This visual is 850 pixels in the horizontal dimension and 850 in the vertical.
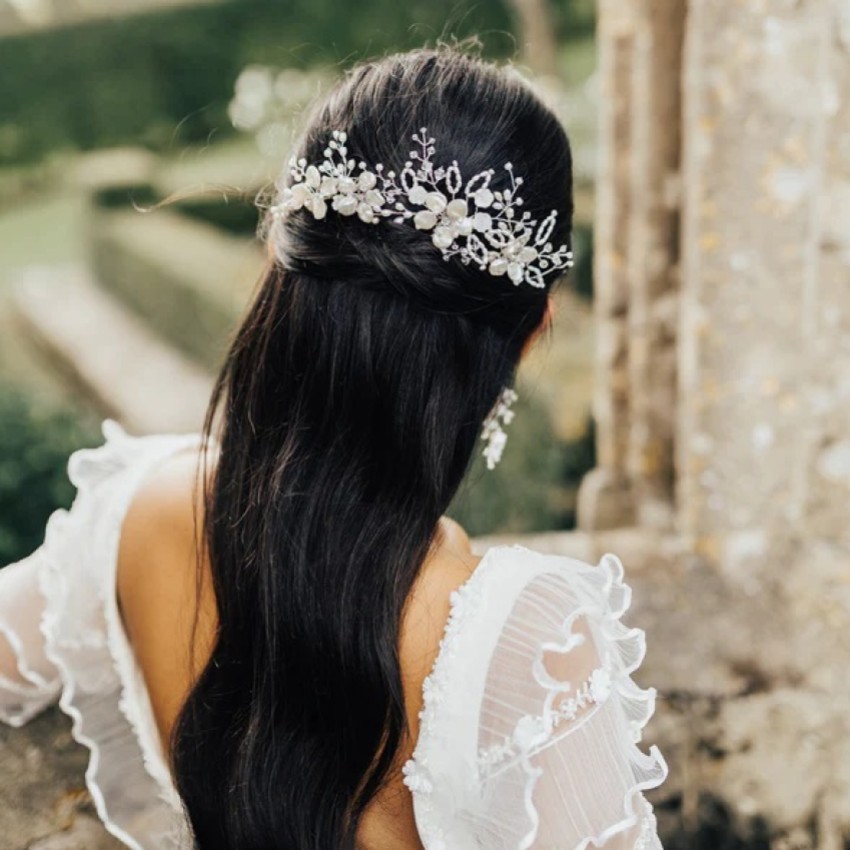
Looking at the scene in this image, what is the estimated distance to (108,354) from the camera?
7.55 m

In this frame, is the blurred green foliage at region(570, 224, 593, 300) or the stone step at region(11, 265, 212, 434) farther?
the blurred green foliage at region(570, 224, 593, 300)

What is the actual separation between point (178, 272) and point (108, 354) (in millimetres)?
967

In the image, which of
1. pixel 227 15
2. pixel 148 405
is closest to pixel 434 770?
pixel 148 405

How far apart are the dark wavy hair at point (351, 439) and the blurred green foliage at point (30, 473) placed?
2202mm

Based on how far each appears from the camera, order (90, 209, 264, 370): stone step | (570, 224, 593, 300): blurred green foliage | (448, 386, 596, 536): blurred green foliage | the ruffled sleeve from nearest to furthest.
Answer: the ruffled sleeve
(448, 386, 596, 536): blurred green foliage
(90, 209, 264, 370): stone step
(570, 224, 593, 300): blurred green foliage

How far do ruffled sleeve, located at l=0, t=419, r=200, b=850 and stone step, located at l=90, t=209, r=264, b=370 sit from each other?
4384mm

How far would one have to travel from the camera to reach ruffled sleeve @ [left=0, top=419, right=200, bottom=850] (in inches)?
55.6

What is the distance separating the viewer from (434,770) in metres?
1.14

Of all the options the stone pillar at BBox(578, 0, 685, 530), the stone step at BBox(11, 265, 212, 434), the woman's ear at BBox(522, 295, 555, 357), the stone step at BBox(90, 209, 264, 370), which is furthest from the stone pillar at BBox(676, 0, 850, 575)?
the stone step at BBox(90, 209, 264, 370)

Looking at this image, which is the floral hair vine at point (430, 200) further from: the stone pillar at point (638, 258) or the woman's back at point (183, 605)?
the stone pillar at point (638, 258)

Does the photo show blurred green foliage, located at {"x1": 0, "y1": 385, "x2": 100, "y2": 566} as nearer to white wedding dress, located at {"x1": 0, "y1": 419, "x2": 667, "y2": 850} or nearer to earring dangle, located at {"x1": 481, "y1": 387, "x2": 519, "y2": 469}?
earring dangle, located at {"x1": 481, "y1": 387, "x2": 519, "y2": 469}

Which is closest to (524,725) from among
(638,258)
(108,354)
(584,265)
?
(638,258)

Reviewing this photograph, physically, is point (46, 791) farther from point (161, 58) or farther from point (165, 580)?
point (161, 58)

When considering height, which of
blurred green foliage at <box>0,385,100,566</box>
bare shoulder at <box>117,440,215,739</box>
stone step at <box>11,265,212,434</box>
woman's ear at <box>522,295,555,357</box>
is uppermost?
woman's ear at <box>522,295,555,357</box>
